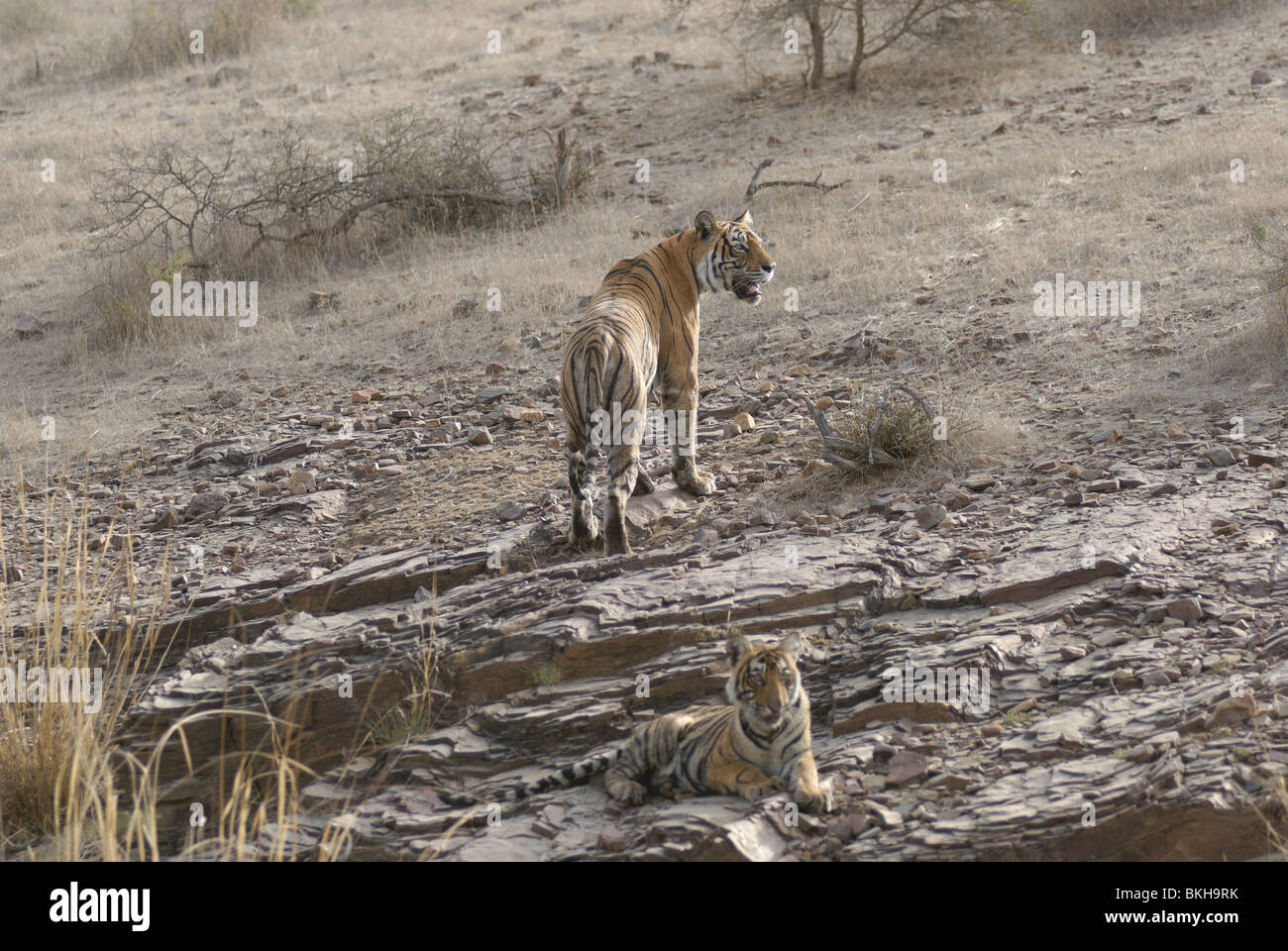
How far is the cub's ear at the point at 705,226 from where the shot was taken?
24.8ft

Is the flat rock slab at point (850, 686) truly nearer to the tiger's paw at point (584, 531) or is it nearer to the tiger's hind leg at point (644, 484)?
the tiger's paw at point (584, 531)

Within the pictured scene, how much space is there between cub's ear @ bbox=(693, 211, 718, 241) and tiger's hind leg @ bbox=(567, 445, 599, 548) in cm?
182

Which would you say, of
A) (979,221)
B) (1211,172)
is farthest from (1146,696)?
(1211,172)

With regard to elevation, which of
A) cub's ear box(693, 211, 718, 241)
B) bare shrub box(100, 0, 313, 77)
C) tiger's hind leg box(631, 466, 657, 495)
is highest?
bare shrub box(100, 0, 313, 77)

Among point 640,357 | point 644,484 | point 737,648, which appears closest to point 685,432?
point 644,484

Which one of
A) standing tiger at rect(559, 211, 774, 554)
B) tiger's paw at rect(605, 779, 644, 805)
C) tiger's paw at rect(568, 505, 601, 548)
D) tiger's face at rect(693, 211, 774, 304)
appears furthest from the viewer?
tiger's face at rect(693, 211, 774, 304)

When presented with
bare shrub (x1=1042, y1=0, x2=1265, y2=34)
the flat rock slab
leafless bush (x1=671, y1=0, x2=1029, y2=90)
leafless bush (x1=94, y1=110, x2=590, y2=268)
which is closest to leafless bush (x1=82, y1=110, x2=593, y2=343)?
leafless bush (x1=94, y1=110, x2=590, y2=268)

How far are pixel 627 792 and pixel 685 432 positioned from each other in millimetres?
3120

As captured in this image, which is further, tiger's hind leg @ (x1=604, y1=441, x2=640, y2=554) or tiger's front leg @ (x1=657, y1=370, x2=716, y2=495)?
tiger's front leg @ (x1=657, y1=370, x2=716, y2=495)

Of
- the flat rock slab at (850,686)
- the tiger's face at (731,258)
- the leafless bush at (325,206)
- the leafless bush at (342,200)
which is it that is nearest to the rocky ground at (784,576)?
the flat rock slab at (850,686)

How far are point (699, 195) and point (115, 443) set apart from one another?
270 inches

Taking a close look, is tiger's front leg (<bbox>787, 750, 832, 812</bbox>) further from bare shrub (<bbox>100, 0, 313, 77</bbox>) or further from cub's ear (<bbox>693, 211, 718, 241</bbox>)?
bare shrub (<bbox>100, 0, 313, 77</bbox>)

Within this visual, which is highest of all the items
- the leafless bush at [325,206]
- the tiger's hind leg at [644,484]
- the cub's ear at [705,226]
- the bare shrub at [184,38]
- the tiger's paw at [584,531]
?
the bare shrub at [184,38]

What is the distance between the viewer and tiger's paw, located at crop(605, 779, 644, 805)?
15.8ft
